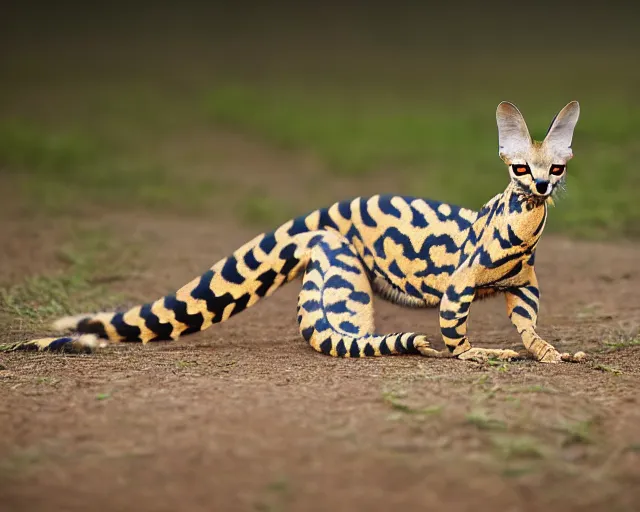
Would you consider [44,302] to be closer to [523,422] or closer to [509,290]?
[509,290]

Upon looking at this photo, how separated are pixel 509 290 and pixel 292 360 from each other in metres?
1.30

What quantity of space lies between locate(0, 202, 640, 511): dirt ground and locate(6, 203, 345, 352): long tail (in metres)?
0.43

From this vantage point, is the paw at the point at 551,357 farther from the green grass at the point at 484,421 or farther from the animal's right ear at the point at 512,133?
the green grass at the point at 484,421

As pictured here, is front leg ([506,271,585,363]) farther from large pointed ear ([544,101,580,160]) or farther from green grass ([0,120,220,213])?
green grass ([0,120,220,213])

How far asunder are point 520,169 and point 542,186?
5.9 inches

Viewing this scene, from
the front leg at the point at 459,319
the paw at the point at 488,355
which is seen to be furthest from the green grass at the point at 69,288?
the paw at the point at 488,355

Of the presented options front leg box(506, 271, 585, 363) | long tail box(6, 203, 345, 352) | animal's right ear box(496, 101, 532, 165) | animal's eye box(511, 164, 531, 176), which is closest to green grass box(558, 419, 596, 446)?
front leg box(506, 271, 585, 363)

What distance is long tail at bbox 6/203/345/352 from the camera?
19.6 feet

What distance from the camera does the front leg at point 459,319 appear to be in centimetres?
521

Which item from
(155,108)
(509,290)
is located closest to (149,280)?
(509,290)

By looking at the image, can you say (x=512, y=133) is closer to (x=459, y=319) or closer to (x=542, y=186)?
(x=542, y=186)

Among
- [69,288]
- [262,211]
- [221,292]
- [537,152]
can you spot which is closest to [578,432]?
[537,152]

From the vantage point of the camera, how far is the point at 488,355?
17.1 ft

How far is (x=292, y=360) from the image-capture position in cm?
541
